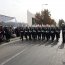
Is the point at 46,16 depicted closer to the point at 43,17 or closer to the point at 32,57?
the point at 43,17

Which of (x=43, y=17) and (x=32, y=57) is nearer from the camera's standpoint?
(x=32, y=57)

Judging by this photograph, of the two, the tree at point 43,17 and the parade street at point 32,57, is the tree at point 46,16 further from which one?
the parade street at point 32,57

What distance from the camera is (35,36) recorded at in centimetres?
3494

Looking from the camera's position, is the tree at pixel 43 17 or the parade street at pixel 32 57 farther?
the tree at pixel 43 17

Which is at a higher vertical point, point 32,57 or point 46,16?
point 46,16

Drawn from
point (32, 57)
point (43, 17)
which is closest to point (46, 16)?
point (43, 17)

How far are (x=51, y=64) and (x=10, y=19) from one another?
111 feet

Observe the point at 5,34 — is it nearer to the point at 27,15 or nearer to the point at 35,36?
the point at 35,36

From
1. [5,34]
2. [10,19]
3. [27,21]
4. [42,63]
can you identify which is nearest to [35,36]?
[5,34]

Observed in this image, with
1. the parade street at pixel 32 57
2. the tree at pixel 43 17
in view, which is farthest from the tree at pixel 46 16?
the parade street at pixel 32 57

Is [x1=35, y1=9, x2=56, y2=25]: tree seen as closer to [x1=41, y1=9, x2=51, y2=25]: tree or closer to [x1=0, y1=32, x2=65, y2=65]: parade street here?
[x1=41, y1=9, x2=51, y2=25]: tree

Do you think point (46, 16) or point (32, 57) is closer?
point (32, 57)

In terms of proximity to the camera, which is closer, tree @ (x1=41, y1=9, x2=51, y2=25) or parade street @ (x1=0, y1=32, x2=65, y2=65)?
parade street @ (x1=0, y1=32, x2=65, y2=65)

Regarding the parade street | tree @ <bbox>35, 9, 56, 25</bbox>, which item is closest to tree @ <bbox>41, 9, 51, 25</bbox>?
tree @ <bbox>35, 9, 56, 25</bbox>
